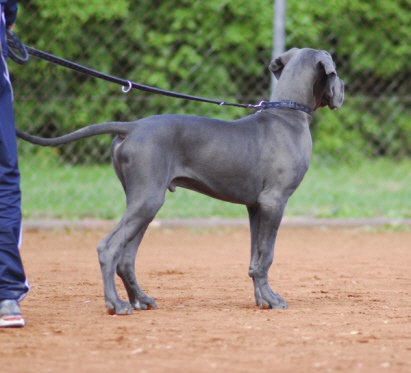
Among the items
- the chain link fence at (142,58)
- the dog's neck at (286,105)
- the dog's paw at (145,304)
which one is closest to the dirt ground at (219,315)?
the dog's paw at (145,304)

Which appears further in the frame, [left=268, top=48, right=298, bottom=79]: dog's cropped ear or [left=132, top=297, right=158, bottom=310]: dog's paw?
[left=268, top=48, right=298, bottom=79]: dog's cropped ear

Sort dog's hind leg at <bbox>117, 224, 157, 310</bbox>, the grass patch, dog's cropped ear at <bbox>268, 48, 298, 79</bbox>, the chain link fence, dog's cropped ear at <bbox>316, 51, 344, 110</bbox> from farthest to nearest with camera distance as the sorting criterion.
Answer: the grass patch < the chain link fence < dog's cropped ear at <bbox>268, 48, 298, 79</bbox> < dog's cropped ear at <bbox>316, 51, 344, 110</bbox> < dog's hind leg at <bbox>117, 224, 157, 310</bbox>

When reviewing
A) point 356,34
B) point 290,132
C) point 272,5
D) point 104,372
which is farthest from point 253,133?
point 356,34

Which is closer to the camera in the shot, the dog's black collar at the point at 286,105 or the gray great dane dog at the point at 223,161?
the gray great dane dog at the point at 223,161

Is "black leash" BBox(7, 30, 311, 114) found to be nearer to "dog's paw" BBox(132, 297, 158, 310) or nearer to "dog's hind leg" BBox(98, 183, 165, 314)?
"dog's hind leg" BBox(98, 183, 165, 314)

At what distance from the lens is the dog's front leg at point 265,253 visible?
493cm

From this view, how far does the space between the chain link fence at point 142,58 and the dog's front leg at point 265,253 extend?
477 centimetres

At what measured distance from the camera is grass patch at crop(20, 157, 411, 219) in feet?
32.2

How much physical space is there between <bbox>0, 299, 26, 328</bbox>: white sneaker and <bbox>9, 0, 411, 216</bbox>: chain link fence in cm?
534

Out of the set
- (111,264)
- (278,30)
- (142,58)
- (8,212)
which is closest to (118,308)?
(111,264)

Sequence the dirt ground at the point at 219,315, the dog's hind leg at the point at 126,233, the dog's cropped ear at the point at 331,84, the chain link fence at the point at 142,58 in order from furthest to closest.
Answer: the chain link fence at the point at 142,58 → the dog's cropped ear at the point at 331,84 → the dog's hind leg at the point at 126,233 → the dirt ground at the point at 219,315

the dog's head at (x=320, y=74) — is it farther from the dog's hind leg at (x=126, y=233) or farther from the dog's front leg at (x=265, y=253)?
the dog's hind leg at (x=126, y=233)

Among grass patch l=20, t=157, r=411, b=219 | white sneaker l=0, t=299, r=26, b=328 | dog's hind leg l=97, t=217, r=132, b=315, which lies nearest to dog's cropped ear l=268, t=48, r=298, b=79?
dog's hind leg l=97, t=217, r=132, b=315

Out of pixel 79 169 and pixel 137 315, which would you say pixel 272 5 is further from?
pixel 137 315
